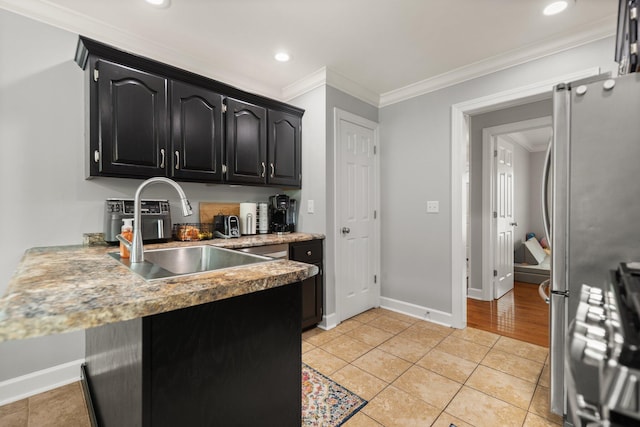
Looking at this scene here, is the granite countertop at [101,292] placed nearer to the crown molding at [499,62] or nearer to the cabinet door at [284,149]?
the cabinet door at [284,149]

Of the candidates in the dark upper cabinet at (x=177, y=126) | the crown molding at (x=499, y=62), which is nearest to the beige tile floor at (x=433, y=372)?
the dark upper cabinet at (x=177, y=126)

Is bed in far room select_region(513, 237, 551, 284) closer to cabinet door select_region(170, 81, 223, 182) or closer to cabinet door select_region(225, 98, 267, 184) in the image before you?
cabinet door select_region(225, 98, 267, 184)

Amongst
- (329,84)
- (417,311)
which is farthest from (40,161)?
(417,311)

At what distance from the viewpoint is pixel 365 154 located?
3.30m

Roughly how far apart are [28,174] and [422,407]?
2.90 m

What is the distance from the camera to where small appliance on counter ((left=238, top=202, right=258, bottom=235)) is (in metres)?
2.79

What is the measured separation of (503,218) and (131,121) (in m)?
4.34

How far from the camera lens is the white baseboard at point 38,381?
180 cm

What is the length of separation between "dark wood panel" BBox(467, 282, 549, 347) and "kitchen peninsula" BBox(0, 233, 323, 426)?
2.51 meters

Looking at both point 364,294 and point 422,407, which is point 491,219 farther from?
point 422,407

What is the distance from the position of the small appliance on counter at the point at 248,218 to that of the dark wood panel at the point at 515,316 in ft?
7.94

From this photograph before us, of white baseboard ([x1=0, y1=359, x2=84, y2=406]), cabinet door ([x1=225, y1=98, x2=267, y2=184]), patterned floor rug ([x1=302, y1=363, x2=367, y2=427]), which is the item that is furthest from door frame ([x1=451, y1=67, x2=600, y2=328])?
white baseboard ([x1=0, y1=359, x2=84, y2=406])

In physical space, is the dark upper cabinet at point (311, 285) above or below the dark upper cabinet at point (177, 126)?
below

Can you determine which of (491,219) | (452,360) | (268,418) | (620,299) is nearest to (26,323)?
(268,418)
